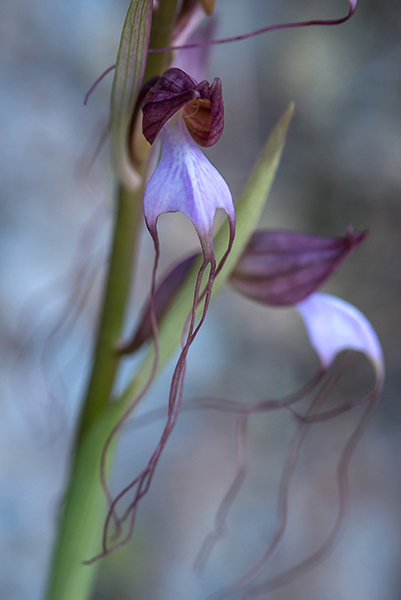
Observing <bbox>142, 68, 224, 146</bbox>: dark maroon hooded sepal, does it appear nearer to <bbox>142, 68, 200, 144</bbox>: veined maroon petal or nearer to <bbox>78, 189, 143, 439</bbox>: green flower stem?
<bbox>142, 68, 200, 144</bbox>: veined maroon petal

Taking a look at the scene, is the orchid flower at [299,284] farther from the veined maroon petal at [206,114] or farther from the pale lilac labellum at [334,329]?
the veined maroon petal at [206,114]

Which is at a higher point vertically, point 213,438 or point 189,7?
point 189,7

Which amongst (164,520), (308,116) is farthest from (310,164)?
(164,520)

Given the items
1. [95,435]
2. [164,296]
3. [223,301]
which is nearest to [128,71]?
[164,296]

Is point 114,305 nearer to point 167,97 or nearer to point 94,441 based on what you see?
point 94,441

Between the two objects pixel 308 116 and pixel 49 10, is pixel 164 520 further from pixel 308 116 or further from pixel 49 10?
pixel 49 10

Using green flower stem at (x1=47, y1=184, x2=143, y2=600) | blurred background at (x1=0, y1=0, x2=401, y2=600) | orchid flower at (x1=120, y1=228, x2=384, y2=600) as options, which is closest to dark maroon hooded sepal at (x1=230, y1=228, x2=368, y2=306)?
orchid flower at (x1=120, y1=228, x2=384, y2=600)
